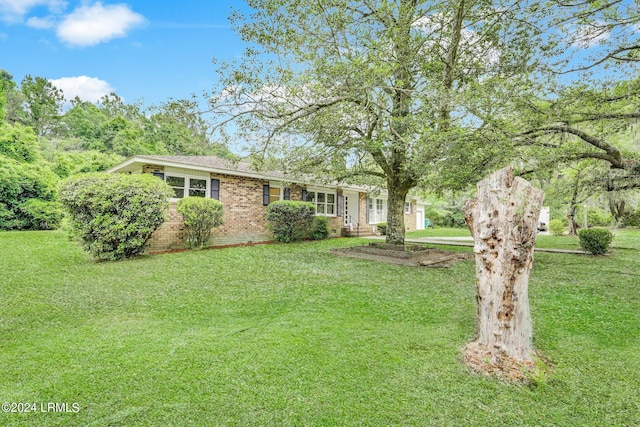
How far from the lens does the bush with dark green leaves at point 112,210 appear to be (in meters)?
7.57

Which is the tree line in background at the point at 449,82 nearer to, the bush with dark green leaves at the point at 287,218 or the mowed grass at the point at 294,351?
the mowed grass at the point at 294,351

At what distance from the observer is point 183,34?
37.8 ft

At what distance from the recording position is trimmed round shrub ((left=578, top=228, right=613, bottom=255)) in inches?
389

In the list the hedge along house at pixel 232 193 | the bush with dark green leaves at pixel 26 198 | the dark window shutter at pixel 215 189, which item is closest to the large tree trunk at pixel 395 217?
the hedge along house at pixel 232 193

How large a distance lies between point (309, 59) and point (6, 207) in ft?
51.2

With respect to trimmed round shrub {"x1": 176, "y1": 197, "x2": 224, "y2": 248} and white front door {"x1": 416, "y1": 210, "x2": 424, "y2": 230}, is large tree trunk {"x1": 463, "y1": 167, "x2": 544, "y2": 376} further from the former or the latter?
white front door {"x1": 416, "y1": 210, "x2": 424, "y2": 230}

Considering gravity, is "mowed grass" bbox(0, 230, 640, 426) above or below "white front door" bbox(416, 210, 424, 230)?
below

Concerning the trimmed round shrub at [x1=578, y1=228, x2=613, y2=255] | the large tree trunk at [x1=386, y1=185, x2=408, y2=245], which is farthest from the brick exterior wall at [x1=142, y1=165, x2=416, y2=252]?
the trimmed round shrub at [x1=578, y1=228, x2=613, y2=255]

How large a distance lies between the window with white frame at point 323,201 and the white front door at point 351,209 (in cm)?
148

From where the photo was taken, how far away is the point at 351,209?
61.2 ft

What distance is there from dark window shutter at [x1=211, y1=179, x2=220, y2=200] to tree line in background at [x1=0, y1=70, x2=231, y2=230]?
1.08 m

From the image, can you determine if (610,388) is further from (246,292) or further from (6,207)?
(6,207)

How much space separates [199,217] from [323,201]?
24.9 feet

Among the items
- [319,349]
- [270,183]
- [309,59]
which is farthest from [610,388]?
[270,183]
